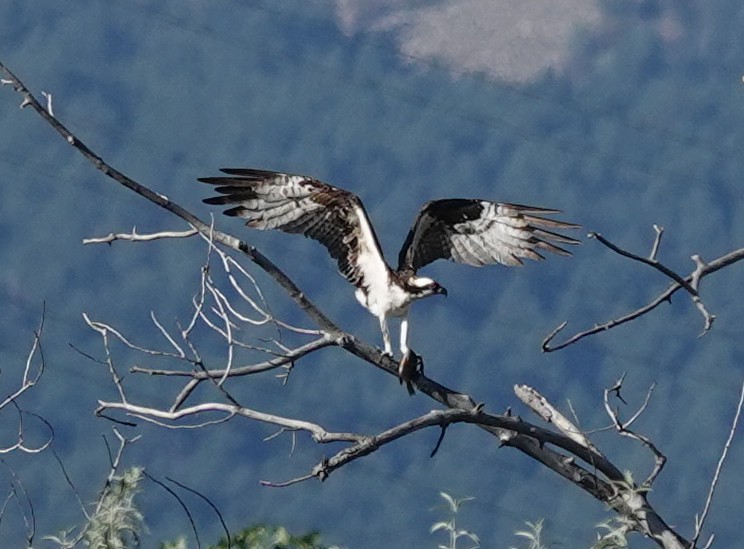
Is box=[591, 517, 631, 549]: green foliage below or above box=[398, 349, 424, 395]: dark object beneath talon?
below

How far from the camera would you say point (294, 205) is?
16.4 ft

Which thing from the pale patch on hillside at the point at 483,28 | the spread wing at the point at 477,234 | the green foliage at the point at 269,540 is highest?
the pale patch on hillside at the point at 483,28

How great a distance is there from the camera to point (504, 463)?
6922 millimetres

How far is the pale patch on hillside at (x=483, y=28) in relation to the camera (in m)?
7.32

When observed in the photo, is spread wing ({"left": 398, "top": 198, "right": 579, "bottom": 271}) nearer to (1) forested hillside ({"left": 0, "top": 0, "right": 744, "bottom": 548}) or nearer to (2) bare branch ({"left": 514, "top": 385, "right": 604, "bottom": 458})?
(2) bare branch ({"left": 514, "top": 385, "right": 604, "bottom": 458})

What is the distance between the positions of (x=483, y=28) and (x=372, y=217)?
3.33ft

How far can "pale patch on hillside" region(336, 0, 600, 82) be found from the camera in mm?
7316

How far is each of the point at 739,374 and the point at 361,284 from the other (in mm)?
2639

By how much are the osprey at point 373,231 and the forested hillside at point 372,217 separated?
1717 mm

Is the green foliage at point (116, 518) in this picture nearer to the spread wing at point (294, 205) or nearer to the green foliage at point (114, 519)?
the green foliage at point (114, 519)

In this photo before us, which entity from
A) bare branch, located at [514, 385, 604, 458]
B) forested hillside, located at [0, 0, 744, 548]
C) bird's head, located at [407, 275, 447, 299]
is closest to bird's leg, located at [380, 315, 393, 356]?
bird's head, located at [407, 275, 447, 299]

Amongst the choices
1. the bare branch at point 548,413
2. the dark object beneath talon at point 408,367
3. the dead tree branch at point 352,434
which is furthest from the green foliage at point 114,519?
the bare branch at point 548,413

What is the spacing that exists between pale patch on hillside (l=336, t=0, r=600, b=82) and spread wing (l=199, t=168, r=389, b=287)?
7.91 feet

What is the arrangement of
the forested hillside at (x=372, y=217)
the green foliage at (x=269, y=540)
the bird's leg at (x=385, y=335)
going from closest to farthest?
1. the green foliage at (x=269, y=540)
2. the bird's leg at (x=385, y=335)
3. the forested hillside at (x=372, y=217)
